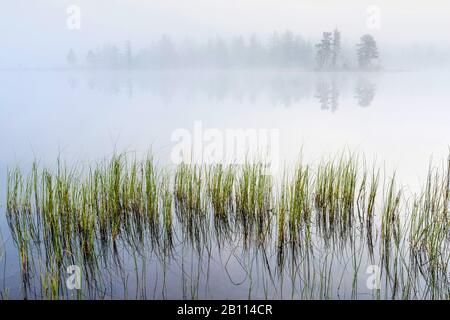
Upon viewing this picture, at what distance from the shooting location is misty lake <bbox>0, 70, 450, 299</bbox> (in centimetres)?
334

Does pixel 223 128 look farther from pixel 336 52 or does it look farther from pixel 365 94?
pixel 336 52

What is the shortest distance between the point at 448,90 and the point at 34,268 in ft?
62.2

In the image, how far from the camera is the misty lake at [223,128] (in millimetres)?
3344

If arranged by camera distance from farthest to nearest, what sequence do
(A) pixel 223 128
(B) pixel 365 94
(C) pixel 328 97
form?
(B) pixel 365 94 < (C) pixel 328 97 < (A) pixel 223 128

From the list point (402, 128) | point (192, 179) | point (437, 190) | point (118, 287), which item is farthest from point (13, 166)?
point (402, 128)

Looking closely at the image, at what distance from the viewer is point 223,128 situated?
10859 millimetres

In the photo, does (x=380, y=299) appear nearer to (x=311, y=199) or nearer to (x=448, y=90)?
(x=311, y=199)

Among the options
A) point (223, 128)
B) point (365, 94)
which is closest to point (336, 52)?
point (365, 94)

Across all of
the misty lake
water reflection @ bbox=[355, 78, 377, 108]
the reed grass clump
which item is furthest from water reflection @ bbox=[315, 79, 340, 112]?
the reed grass clump

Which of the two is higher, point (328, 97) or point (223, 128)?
point (328, 97)

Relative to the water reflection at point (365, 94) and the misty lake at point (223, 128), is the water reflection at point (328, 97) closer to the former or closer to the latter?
the misty lake at point (223, 128)

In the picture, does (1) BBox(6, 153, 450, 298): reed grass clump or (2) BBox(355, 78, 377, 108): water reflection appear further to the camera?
(2) BBox(355, 78, 377, 108): water reflection

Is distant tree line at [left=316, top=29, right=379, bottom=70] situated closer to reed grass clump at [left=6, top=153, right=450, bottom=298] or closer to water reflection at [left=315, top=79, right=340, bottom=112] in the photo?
water reflection at [left=315, top=79, right=340, bottom=112]
